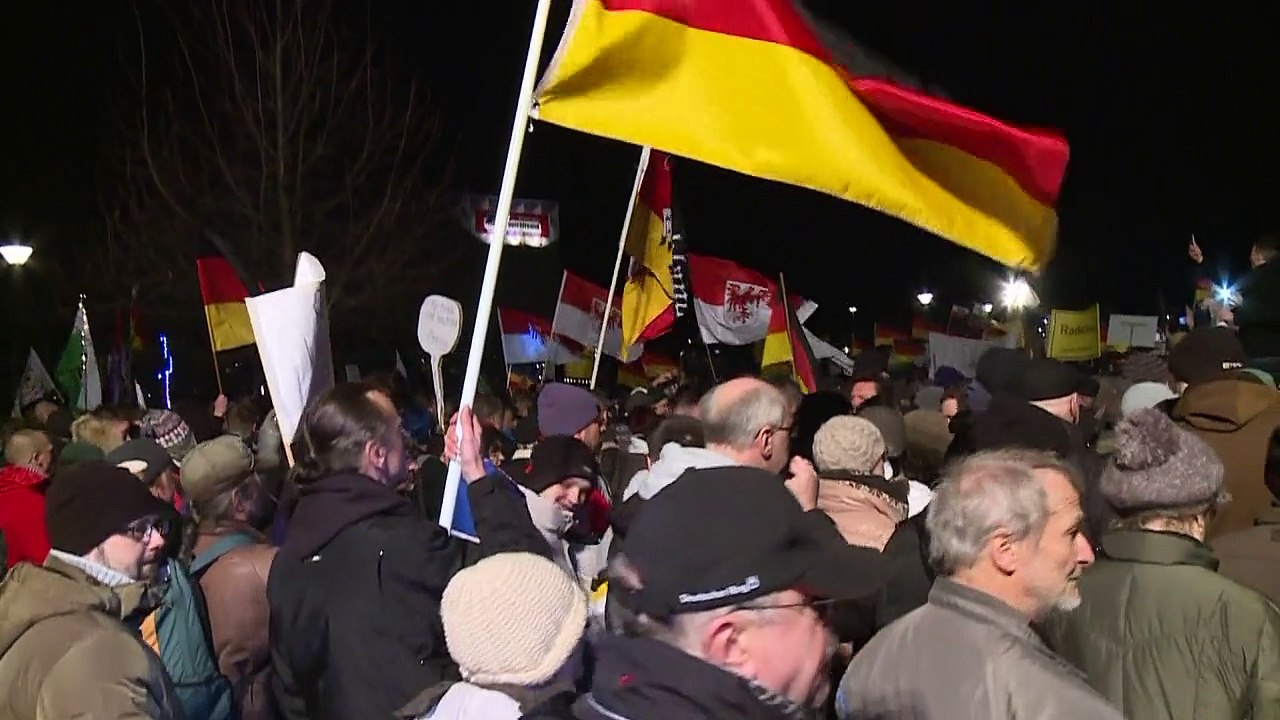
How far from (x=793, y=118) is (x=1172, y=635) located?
193 cm

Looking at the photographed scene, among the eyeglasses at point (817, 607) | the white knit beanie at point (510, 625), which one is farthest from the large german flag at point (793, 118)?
the eyeglasses at point (817, 607)

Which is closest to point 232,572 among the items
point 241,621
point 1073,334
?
point 241,621

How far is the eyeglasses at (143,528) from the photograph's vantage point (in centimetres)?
417

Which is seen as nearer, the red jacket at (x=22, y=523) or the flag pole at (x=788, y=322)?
the red jacket at (x=22, y=523)

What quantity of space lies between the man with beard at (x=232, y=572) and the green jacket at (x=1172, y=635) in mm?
2714

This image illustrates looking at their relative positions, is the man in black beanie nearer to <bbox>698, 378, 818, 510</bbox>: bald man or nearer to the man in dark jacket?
<bbox>698, 378, 818, 510</bbox>: bald man

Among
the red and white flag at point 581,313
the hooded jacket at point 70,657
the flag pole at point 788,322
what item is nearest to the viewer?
the hooded jacket at point 70,657

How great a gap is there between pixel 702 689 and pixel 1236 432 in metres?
4.05

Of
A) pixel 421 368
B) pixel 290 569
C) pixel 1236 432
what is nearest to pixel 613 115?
pixel 290 569

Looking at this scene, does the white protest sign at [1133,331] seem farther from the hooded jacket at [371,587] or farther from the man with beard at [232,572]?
the hooded jacket at [371,587]

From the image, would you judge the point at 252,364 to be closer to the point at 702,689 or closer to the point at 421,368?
the point at 421,368

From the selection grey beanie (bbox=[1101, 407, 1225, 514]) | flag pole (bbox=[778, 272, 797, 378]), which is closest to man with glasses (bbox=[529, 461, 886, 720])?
grey beanie (bbox=[1101, 407, 1225, 514])

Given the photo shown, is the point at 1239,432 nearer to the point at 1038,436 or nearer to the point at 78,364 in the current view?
the point at 1038,436

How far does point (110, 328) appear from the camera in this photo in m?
26.7
